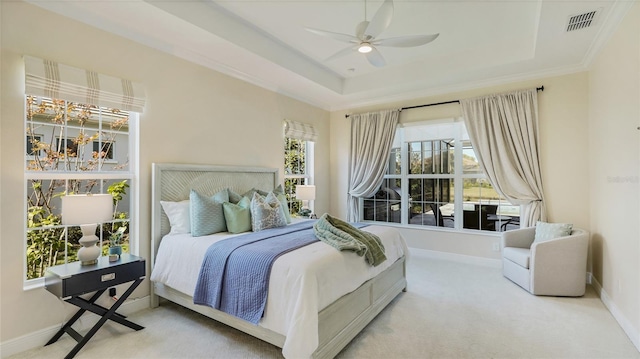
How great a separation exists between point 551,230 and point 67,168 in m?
5.27

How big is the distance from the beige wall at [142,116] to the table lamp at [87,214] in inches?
18.6

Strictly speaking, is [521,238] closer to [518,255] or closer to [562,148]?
[518,255]

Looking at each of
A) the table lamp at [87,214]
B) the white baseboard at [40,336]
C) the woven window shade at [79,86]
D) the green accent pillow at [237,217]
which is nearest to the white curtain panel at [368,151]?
the green accent pillow at [237,217]

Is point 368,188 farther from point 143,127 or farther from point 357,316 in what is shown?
point 143,127

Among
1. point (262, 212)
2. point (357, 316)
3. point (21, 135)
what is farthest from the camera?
point (262, 212)

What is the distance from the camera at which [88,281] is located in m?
2.29

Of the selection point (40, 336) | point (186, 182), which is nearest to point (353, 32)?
point (186, 182)

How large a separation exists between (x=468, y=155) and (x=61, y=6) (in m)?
5.23

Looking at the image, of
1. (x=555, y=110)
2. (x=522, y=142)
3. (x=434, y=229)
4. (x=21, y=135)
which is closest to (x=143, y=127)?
(x=21, y=135)

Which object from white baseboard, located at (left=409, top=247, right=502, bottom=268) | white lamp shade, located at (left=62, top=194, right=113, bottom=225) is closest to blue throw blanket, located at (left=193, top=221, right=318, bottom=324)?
white lamp shade, located at (left=62, top=194, right=113, bottom=225)

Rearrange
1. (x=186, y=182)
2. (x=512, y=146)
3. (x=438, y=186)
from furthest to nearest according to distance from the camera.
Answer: (x=438, y=186) → (x=512, y=146) → (x=186, y=182)

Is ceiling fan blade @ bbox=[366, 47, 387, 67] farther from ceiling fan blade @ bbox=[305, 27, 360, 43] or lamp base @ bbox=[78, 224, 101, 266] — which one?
lamp base @ bbox=[78, 224, 101, 266]

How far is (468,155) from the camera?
479cm

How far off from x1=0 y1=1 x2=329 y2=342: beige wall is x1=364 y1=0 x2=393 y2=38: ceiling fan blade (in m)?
2.19
